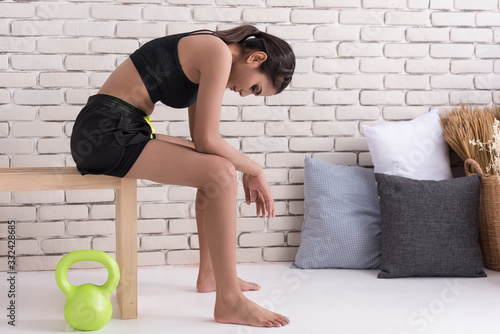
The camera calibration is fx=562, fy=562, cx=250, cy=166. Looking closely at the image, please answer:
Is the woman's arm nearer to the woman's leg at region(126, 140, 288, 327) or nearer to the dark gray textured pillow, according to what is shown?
the woman's leg at region(126, 140, 288, 327)

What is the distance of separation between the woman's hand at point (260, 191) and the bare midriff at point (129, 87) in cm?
50

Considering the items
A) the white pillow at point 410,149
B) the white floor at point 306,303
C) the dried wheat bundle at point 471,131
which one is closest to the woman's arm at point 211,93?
the white floor at point 306,303

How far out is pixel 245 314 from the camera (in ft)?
6.40

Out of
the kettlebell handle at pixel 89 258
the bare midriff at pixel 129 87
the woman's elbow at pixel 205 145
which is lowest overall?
the kettlebell handle at pixel 89 258

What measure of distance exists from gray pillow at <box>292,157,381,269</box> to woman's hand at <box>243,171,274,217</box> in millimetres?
658

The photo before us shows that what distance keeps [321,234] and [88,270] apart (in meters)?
1.18

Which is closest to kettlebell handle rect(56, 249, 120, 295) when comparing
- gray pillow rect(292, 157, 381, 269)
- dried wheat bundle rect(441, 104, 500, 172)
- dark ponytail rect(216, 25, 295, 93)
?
dark ponytail rect(216, 25, 295, 93)

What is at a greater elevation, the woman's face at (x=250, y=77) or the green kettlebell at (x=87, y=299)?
the woman's face at (x=250, y=77)

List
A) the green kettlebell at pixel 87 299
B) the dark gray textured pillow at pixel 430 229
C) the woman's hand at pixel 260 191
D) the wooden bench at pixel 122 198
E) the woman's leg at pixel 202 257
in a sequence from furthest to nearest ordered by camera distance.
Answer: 1. the dark gray textured pillow at pixel 430 229
2. the woman's leg at pixel 202 257
3. the woman's hand at pixel 260 191
4. the wooden bench at pixel 122 198
5. the green kettlebell at pixel 87 299

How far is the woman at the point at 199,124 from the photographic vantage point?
197 cm

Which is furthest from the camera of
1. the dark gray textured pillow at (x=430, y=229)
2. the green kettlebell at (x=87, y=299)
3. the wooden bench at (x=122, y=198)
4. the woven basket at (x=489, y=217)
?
the woven basket at (x=489, y=217)

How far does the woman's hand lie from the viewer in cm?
217

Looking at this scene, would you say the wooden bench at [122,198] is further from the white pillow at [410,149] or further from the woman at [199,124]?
the white pillow at [410,149]

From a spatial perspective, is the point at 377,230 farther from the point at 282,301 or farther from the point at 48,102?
the point at 48,102
